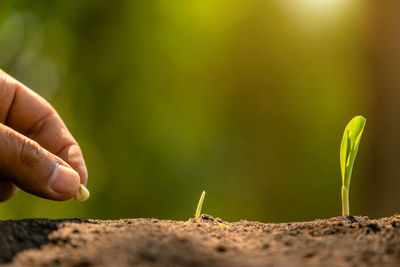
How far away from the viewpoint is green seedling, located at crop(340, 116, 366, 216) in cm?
110

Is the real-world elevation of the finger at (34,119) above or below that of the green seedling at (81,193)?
above

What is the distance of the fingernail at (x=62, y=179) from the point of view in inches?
46.0

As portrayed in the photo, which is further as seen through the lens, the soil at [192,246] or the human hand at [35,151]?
the human hand at [35,151]

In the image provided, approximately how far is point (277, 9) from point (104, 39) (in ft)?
5.73

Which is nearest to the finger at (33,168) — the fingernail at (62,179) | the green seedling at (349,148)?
the fingernail at (62,179)

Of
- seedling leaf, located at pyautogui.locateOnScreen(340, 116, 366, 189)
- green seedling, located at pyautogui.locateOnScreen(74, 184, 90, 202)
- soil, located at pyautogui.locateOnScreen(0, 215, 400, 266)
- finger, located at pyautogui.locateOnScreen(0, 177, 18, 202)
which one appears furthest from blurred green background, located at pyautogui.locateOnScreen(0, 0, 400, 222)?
soil, located at pyautogui.locateOnScreen(0, 215, 400, 266)

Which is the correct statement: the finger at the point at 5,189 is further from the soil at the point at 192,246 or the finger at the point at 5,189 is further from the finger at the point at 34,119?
the soil at the point at 192,246

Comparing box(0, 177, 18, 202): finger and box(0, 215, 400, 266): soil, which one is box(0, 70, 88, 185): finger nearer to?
box(0, 177, 18, 202): finger

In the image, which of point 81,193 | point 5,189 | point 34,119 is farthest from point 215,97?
point 81,193

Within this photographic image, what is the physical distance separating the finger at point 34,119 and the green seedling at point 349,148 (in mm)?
973

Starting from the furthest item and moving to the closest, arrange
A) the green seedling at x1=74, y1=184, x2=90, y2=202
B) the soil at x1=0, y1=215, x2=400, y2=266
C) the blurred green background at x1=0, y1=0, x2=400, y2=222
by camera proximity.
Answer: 1. the blurred green background at x1=0, y1=0, x2=400, y2=222
2. the green seedling at x1=74, y1=184, x2=90, y2=202
3. the soil at x1=0, y1=215, x2=400, y2=266

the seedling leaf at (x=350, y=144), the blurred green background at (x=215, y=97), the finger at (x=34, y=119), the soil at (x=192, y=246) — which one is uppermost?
the blurred green background at (x=215, y=97)

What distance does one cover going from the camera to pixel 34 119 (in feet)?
5.34

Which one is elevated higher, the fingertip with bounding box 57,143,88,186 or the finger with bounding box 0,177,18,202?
the fingertip with bounding box 57,143,88,186
